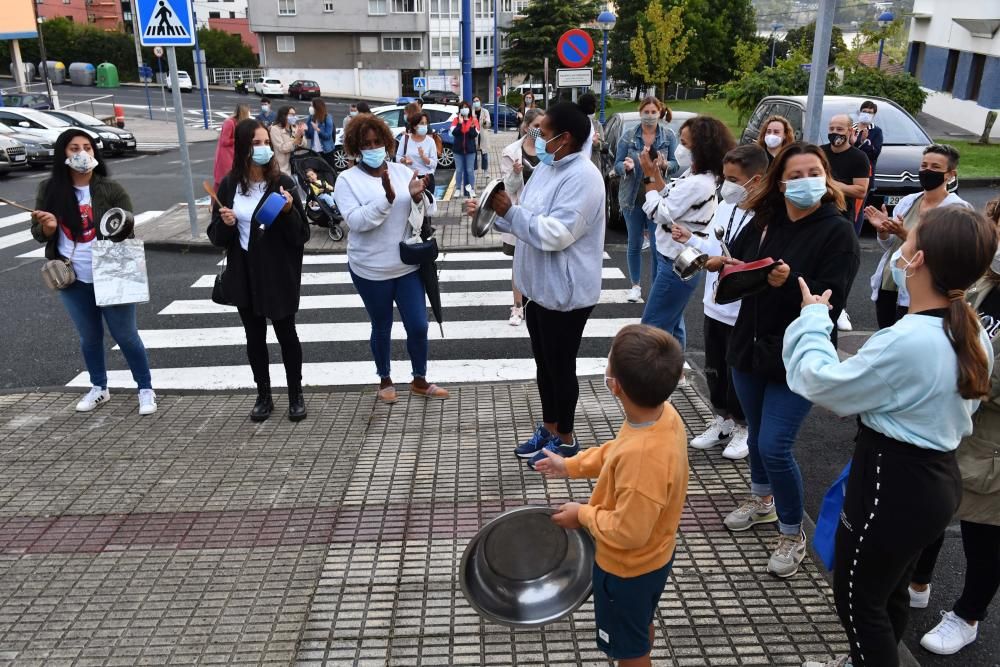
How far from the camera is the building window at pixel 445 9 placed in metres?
60.1

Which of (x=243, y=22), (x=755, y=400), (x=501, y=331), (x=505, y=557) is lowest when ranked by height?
(x=501, y=331)

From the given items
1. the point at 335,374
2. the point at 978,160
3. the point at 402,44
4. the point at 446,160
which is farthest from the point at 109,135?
the point at 402,44

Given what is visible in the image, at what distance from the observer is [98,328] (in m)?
5.50

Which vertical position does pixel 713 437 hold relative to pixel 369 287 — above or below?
below

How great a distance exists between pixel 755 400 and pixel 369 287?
2.73m

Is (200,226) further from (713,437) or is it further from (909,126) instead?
(909,126)

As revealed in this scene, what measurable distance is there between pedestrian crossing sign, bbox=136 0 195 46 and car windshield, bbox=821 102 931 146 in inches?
353

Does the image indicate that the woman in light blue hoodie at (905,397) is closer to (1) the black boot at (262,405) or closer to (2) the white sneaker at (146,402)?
(1) the black boot at (262,405)

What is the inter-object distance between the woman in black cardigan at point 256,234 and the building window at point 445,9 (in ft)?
196

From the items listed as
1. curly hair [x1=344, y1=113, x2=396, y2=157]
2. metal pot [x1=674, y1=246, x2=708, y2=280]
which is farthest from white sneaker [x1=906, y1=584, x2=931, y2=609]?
curly hair [x1=344, y1=113, x2=396, y2=157]

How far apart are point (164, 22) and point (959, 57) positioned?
2819 centimetres

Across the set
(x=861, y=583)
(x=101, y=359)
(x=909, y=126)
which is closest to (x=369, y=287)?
(x=101, y=359)

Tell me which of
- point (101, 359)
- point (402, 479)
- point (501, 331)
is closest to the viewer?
point (402, 479)

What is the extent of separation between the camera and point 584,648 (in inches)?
122
